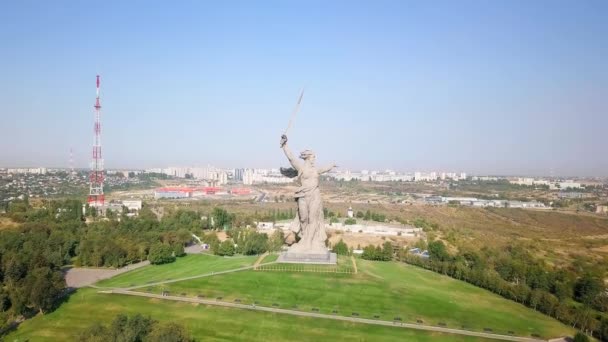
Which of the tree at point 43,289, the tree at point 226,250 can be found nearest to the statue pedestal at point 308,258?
the tree at point 226,250

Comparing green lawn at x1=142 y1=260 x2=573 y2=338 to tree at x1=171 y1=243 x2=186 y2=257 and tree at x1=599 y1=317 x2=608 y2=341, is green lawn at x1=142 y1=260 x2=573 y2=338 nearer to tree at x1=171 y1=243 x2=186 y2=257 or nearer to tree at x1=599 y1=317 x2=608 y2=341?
tree at x1=599 y1=317 x2=608 y2=341

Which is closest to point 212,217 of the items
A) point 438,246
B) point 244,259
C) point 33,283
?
point 244,259

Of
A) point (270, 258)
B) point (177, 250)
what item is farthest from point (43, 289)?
point (177, 250)

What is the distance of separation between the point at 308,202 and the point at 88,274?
19.0 metres

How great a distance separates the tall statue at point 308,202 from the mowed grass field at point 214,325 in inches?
300

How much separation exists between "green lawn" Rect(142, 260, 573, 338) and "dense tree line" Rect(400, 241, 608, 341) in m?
0.86

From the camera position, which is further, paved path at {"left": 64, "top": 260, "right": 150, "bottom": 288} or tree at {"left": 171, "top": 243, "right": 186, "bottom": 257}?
tree at {"left": 171, "top": 243, "right": 186, "bottom": 257}

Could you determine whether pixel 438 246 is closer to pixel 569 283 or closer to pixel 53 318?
pixel 569 283

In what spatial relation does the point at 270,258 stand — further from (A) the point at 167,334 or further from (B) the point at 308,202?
(A) the point at 167,334

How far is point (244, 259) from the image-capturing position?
3647 centimetres

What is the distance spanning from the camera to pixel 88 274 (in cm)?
3547

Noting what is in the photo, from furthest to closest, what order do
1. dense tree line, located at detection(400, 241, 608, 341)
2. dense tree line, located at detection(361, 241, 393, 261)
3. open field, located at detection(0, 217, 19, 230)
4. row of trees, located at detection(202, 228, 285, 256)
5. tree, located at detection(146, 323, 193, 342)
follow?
open field, located at detection(0, 217, 19, 230) → row of trees, located at detection(202, 228, 285, 256) → dense tree line, located at detection(361, 241, 393, 261) → dense tree line, located at detection(400, 241, 608, 341) → tree, located at detection(146, 323, 193, 342)

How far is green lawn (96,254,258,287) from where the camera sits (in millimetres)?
32406

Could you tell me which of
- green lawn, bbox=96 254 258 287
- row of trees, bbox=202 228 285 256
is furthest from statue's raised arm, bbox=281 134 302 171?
row of trees, bbox=202 228 285 256
